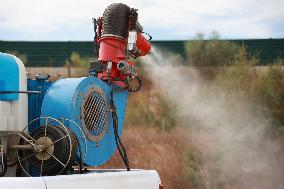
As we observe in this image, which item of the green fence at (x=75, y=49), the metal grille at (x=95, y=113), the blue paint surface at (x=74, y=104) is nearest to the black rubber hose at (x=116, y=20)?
the blue paint surface at (x=74, y=104)

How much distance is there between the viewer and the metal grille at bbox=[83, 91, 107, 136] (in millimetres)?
5387

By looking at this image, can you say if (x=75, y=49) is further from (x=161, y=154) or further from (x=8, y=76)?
(x=8, y=76)

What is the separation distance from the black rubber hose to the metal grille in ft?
2.69

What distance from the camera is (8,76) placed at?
4.89 metres

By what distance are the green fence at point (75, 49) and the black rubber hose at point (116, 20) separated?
662 inches

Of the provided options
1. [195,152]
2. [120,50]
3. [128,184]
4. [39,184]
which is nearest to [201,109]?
[195,152]

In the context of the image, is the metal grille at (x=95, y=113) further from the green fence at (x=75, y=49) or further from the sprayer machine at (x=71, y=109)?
the green fence at (x=75, y=49)

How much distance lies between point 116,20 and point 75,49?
19.2 meters

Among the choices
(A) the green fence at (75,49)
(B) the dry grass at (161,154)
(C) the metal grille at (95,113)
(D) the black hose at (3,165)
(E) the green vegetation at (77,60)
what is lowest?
(B) the dry grass at (161,154)

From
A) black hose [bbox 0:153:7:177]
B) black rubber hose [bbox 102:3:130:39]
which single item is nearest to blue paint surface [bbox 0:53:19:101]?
black hose [bbox 0:153:7:177]

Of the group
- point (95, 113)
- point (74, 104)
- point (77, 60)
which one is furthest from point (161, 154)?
point (77, 60)

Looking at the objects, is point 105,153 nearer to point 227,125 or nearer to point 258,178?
point 258,178

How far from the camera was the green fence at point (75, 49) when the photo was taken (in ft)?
77.3

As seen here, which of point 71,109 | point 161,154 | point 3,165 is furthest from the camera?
point 161,154
